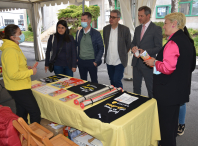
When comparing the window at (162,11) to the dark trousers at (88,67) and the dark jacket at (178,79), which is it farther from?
the dark jacket at (178,79)

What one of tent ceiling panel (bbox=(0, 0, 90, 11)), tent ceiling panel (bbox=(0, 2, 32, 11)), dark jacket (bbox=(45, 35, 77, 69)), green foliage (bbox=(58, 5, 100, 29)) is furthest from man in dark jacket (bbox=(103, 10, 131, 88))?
green foliage (bbox=(58, 5, 100, 29))

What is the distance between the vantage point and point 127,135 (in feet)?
4.12

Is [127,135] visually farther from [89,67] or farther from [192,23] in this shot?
[192,23]

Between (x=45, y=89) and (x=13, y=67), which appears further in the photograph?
(x=45, y=89)

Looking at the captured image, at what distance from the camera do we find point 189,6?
9.64 metres

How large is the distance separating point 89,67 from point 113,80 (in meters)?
0.50

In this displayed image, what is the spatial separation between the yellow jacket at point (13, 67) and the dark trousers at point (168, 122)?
142 cm

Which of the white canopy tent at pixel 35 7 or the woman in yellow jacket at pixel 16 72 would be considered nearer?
the woman in yellow jacket at pixel 16 72

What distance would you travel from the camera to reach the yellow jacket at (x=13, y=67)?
5.19ft

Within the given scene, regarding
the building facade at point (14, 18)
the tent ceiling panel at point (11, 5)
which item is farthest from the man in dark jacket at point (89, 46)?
the building facade at point (14, 18)

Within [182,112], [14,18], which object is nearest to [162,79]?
[182,112]

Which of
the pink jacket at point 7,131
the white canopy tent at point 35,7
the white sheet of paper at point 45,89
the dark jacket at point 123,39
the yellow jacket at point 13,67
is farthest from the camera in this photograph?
the white canopy tent at point 35,7

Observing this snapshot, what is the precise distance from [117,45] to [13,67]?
177 centimetres

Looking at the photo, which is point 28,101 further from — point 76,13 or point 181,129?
point 76,13
